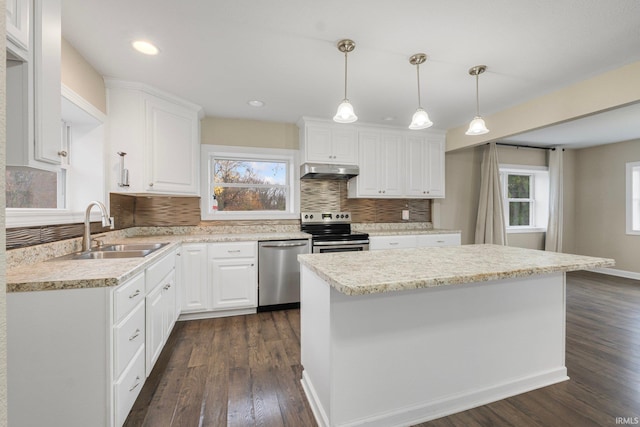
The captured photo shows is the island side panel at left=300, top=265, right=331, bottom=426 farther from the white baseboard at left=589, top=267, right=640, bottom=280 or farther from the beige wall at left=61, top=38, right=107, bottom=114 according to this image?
the white baseboard at left=589, top=267, right=640, bottom=280

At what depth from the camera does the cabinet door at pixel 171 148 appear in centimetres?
264

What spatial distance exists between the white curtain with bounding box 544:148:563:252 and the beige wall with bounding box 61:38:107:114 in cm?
667

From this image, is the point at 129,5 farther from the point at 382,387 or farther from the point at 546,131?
the point at 546,131

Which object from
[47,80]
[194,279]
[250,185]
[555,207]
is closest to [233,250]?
[194,279]

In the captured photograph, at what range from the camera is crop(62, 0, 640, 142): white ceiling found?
5.29 feet

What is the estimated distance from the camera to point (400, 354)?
1.47 m

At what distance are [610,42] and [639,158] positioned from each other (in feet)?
13.3

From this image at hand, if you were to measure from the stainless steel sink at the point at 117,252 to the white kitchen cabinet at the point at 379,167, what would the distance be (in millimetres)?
2440

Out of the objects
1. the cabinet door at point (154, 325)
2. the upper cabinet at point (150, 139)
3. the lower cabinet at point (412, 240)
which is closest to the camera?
the cabinet door at point (154, 325)

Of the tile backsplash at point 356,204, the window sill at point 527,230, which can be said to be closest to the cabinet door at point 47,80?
the tile backsplash at point 356,204

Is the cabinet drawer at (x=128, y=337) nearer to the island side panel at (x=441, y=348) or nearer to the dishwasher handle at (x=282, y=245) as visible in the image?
the island side panel at (x=441, y=348)

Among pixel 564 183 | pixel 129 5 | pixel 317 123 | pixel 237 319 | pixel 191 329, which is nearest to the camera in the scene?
pixel 129 5

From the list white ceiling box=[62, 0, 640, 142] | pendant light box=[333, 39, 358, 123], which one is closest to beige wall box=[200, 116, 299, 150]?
white ceiling box=[62, 0, 640, 142]

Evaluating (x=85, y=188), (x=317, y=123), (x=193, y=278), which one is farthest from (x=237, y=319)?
(x=317, y=123)
